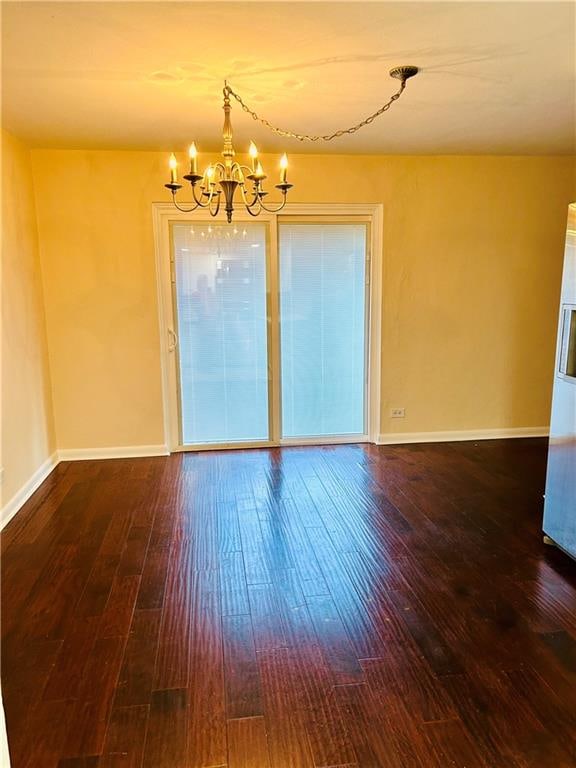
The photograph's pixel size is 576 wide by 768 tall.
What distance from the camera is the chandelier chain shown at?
2.79 meters

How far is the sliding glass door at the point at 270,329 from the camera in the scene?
4395 millimetres

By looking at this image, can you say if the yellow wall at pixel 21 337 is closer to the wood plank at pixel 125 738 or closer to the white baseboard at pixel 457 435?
the wood plank at pixel 125 738

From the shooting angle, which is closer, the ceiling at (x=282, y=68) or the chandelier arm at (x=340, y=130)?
the ceiling at (x=282, y=68)

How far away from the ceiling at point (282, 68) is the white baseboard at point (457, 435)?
102 inches

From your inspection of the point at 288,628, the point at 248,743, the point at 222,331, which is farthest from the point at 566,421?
the point at 222,331

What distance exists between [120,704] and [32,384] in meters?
2.70

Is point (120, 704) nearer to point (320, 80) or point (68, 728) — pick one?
point (68, 728)

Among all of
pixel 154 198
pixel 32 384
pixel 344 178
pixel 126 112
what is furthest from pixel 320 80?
pixel 32 384

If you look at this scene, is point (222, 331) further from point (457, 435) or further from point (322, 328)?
point (457, 435)

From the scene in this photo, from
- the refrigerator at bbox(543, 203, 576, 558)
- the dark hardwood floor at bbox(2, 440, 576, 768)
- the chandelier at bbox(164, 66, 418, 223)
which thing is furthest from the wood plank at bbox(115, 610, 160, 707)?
the refrigerator at bbox(543, 203, 576, 558)

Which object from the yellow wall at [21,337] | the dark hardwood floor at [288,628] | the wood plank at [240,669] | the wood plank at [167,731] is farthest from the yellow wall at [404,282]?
the wood plank at [167,731]

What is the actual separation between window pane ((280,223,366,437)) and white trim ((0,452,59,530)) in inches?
80.1

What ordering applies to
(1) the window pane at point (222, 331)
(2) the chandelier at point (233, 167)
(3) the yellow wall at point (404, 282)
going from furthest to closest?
(1) the window pane at point (222, 331), (3) the yellow wall at point (404, 282), (2) the chandelier at point (233, 167)

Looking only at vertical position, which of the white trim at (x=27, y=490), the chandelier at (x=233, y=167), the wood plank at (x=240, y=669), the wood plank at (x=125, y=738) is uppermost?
the chandelier at (x=233, y=167)
